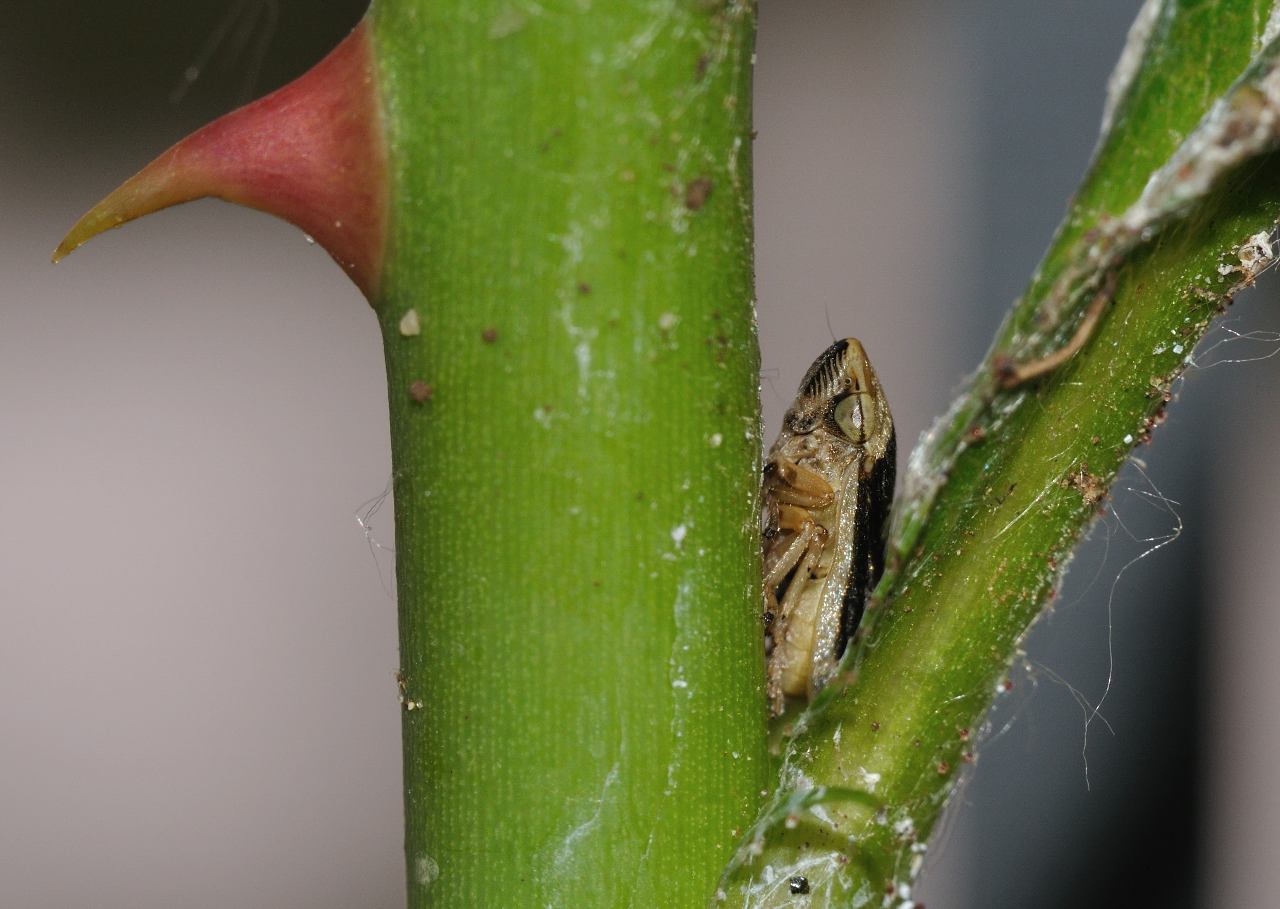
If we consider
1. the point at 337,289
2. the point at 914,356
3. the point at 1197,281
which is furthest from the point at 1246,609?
the point at 1197,281

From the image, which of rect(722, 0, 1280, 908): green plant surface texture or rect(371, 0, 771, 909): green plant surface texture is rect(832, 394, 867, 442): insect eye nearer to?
rect(722, 0, 1280, 908): green plant surface texture

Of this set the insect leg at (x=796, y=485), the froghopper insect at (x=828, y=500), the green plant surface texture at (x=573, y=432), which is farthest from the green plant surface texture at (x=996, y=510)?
the insect leg at (x=796, y=485)

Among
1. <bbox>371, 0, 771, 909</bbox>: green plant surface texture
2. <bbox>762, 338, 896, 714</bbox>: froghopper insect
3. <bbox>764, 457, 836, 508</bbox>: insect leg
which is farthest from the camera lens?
<bbox>764, 457, 836, 508</bbox>: insect leg

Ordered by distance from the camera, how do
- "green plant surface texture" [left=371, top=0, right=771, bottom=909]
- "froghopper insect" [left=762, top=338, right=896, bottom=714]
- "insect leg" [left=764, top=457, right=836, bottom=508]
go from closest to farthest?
1. "green plant surface texture" [left=371, top=0, right=771, bottom=909]
2. "froghopper insect" [left=762, top=338, right=896, bottom=714]
3. "insect leg" [left=764, top=457, right=836, bottom=508]

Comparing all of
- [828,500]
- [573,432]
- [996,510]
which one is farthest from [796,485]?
[573,432]

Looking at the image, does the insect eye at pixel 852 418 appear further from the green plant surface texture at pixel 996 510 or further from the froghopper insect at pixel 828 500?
the green plant surface texture at pixel 996 510

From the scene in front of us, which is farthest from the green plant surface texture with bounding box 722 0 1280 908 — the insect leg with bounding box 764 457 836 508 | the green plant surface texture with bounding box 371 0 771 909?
the insect leg with bounding box 764 457 836 508

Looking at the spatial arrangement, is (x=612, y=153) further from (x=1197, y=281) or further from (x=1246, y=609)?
(x=1246, y=609)

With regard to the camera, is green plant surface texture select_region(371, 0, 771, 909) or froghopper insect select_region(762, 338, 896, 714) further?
froghopper insect select_region(762, 338, 896, 714)
